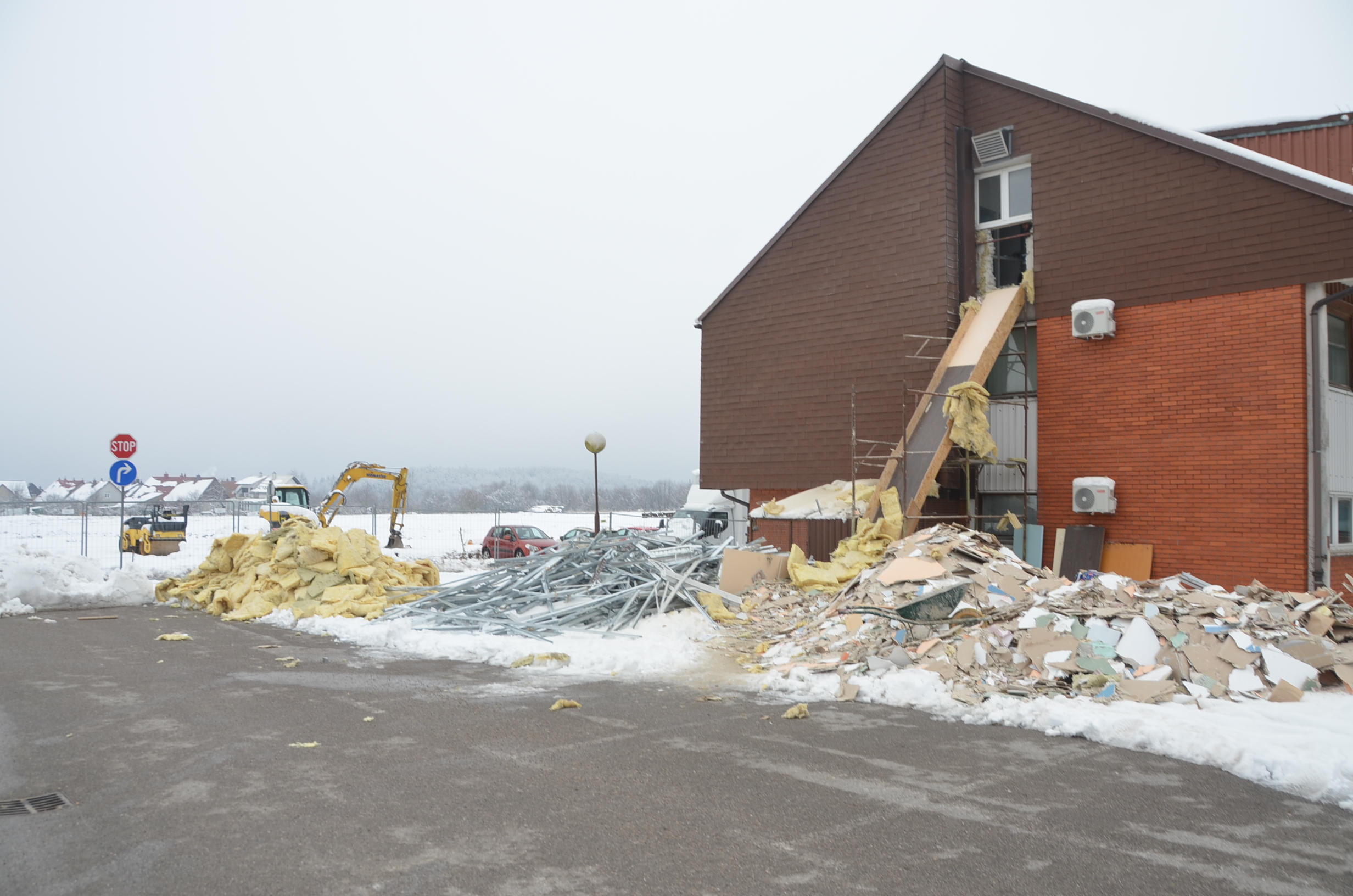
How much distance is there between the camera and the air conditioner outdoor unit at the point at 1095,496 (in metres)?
14.5

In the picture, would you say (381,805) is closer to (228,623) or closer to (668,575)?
(668,575)

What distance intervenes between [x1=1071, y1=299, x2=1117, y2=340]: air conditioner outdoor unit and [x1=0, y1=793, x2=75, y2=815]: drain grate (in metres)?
14.8

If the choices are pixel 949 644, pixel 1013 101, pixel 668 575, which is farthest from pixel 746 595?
pixel 1013 101

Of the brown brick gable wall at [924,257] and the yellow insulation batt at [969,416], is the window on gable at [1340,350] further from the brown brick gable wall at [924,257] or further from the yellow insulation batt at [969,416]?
the yellow insulation batt at [969,416]

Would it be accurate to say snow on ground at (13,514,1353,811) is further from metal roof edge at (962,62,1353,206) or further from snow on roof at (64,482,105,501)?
snow on roof at (64,482,105,501)

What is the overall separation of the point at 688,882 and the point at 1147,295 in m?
13.6

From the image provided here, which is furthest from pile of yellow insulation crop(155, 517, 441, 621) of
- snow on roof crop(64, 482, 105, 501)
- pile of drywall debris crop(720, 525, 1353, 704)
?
snow on roof crop(64, 482, 105, 501)

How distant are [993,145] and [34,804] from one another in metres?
17.2

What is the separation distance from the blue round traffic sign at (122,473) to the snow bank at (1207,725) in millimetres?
17689

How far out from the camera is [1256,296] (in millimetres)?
13289

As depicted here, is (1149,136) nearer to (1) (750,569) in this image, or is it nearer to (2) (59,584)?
(1) (750,569)

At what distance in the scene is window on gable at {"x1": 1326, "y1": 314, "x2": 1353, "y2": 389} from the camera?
14.4 m

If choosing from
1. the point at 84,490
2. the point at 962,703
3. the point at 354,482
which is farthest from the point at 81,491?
the point at 962,703

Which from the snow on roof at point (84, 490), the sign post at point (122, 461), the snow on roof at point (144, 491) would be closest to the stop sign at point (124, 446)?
the sign post at point (122, 461)
